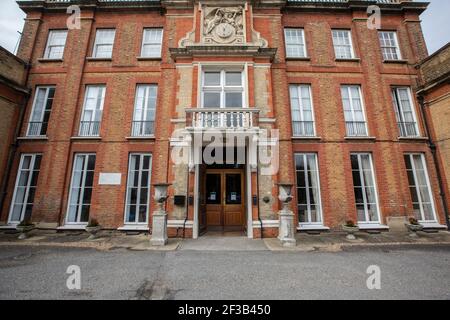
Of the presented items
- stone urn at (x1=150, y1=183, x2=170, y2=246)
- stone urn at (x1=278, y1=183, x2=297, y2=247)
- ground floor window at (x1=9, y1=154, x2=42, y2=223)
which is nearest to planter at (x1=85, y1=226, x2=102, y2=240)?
stone urn at (x1=150, y1=183, x2=170, y2=246)

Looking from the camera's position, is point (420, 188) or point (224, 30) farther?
point (224, 30)

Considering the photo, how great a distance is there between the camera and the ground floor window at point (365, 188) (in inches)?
360

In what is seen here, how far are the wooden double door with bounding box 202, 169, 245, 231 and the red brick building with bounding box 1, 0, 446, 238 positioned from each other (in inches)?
2.7

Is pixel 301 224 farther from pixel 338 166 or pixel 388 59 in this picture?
pixel 388 59

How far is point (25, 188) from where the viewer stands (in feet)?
30.8

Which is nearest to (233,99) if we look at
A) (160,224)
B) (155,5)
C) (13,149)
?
(160,224)

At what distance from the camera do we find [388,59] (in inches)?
422

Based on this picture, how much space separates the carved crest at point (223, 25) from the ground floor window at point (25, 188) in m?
10.3

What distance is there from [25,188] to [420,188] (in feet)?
61.4

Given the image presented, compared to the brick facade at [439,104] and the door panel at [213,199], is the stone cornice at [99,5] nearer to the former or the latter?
the door panel at [213,199]

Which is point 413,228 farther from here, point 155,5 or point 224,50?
point 155,5

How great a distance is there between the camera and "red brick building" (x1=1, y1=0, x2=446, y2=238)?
29.0 feet

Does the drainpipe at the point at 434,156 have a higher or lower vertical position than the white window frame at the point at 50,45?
lower

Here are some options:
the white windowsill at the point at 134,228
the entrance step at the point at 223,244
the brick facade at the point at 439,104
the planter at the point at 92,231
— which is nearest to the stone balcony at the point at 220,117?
the entrance step at the point at 223,244
